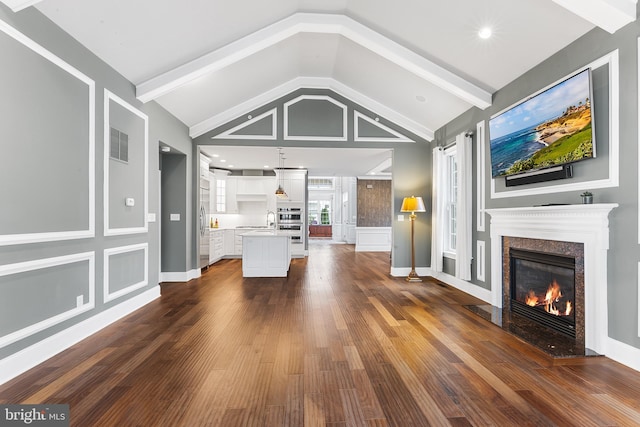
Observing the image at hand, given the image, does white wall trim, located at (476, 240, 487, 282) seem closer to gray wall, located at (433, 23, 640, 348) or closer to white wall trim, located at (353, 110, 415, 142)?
gray wall, located at (433, 23, 640, 348)

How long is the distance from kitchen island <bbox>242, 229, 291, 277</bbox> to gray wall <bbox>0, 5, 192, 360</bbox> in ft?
8.48

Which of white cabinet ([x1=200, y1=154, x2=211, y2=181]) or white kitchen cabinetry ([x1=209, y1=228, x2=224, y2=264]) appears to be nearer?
white cabinet ([x1=200, y1=154, x2=211, y2=181])

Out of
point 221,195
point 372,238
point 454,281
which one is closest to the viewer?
point 454,281

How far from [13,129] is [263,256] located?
4.32 metres

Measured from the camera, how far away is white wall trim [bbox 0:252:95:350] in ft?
7.70

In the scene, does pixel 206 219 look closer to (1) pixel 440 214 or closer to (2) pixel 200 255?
(2) pixel 200 255

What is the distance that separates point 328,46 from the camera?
516 cm

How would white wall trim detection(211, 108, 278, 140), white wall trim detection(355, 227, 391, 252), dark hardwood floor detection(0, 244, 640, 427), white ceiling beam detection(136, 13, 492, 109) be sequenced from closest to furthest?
1. dark hardwood floor detection(0, 244, 640, 427)
2. white ceiling beam detection(136, 13, 492, 109)
3. white wall trim detection(211, 108, 278, 140)
4. white wall trim detection(355, 227, 391, 252)

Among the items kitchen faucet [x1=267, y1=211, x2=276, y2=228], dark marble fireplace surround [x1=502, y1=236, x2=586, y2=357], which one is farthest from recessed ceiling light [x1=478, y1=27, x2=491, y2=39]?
kitchen faucet [x1=267, y1=211, x2=276, y2=228]

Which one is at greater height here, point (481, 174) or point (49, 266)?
point (481, 174)

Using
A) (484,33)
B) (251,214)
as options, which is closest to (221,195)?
(251,214)

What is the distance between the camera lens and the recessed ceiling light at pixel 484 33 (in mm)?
3473

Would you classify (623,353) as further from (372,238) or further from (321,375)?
(372,238)

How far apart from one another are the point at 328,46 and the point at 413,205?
117 inches
